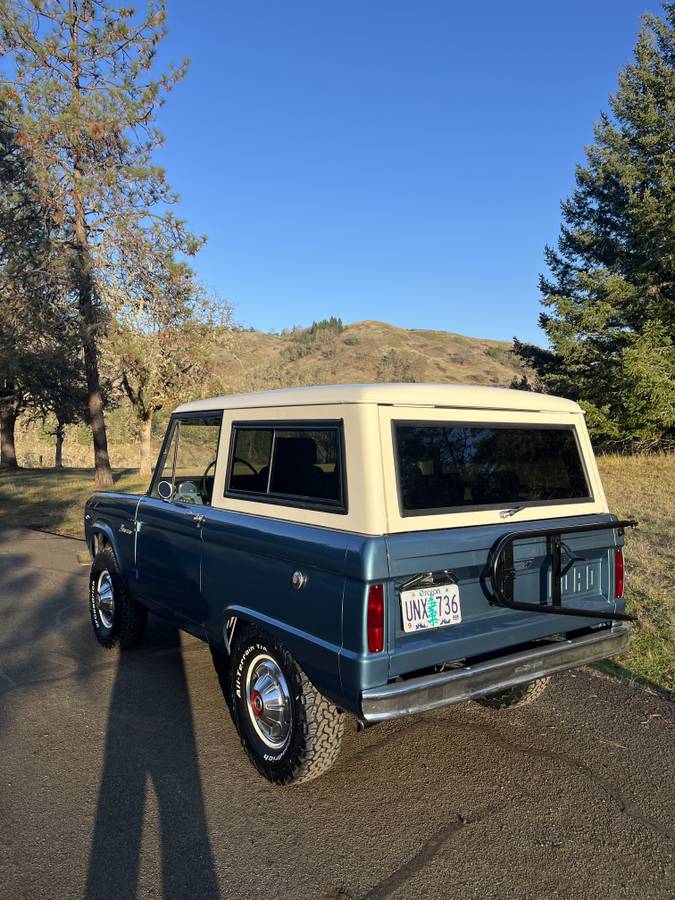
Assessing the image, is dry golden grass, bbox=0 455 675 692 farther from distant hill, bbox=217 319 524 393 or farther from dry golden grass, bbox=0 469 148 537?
distant hill, bbox=217 319 524 393

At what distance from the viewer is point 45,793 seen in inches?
128

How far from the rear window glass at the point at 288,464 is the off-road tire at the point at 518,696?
1.93 meters

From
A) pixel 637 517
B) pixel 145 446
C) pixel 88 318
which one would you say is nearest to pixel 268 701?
pixel 637 517

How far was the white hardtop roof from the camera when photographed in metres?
3.08

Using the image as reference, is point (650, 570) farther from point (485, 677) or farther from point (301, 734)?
point (301, 734)

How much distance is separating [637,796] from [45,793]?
2986 mm

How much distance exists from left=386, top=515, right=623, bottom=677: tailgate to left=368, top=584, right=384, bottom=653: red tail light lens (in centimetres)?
5

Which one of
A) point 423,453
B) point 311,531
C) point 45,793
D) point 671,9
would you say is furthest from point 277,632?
point 671,9

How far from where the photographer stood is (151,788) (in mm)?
3250

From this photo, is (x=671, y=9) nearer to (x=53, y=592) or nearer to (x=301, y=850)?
(x=53, y=592)

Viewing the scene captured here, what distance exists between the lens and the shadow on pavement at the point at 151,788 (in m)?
2.61

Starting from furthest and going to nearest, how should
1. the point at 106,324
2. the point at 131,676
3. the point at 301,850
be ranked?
1. the point at 106,324
2. the point at 131,676
3. the point at 301,850

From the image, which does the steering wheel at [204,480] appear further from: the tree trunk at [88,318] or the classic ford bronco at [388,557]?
the tree trunk at [88,318]

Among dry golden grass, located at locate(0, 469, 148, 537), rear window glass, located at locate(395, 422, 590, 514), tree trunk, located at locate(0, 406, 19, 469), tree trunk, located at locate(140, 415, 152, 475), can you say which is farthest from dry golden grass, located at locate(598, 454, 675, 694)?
tree trunk, located at locate(0, 406, 19, 469)
